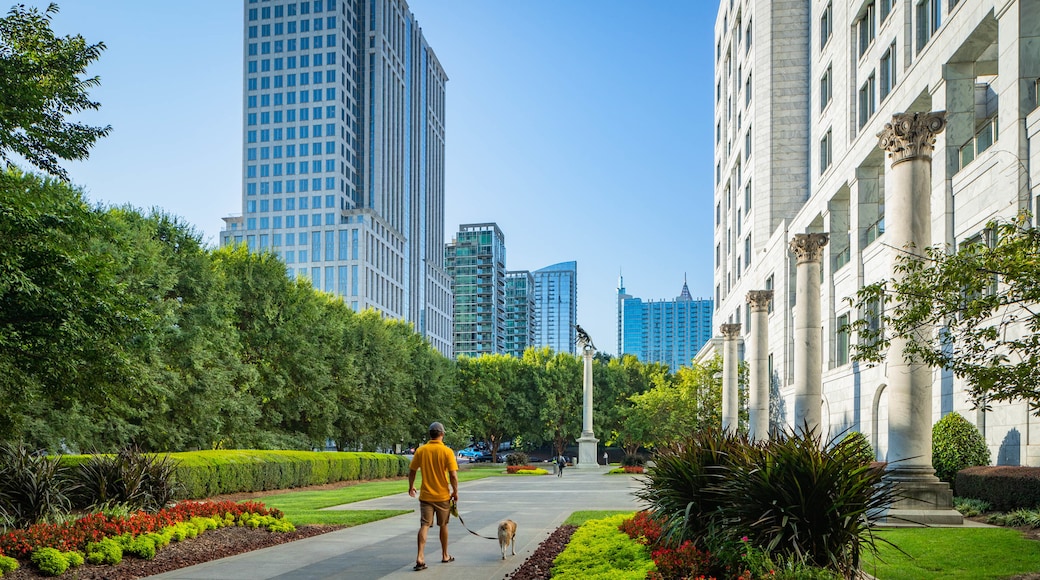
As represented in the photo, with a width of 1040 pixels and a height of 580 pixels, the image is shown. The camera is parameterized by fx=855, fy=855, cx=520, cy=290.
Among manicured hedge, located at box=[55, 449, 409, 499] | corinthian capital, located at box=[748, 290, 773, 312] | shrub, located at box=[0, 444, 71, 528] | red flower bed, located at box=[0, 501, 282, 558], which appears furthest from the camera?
corinthian capital, located at box=[748, 290, 773, 312]

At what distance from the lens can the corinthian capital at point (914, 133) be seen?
62.9 ft

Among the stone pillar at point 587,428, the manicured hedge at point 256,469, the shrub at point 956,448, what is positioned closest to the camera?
the shrub at point 956,448

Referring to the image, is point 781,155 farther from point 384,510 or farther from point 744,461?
point 744,461

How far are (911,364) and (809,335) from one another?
9995 millimetres

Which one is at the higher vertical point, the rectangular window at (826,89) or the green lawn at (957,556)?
the rectangular window at (826,89)

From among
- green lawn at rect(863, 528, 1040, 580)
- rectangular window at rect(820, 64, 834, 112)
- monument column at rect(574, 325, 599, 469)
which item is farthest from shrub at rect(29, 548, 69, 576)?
monument column at rect(574, 325, 599, 469)

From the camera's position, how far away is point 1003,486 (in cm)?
1802

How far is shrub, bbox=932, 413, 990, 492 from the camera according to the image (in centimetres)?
2180

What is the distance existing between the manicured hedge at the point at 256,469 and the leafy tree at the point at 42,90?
23.4ft

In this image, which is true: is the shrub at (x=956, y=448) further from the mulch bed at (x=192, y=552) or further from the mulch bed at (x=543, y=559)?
the mulch bed at (x=192, y=552)

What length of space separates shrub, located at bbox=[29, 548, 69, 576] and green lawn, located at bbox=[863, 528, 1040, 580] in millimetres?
10333

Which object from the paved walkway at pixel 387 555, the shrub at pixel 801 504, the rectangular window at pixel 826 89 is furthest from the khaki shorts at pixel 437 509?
the rectangular window at pixel 826 89

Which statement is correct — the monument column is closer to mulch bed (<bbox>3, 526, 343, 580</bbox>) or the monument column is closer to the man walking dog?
mulch bed (<bbox>3, 526, 343, 580</bbox>)

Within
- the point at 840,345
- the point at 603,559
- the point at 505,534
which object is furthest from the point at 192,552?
the point at 840,345
